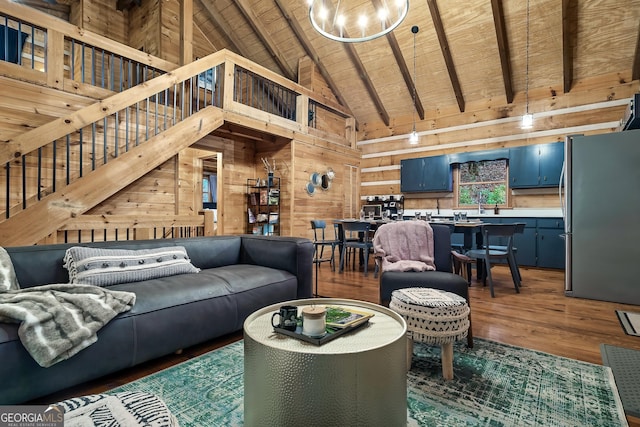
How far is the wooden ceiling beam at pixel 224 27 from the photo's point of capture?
21.8 feet

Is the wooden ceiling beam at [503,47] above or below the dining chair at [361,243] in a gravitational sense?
above

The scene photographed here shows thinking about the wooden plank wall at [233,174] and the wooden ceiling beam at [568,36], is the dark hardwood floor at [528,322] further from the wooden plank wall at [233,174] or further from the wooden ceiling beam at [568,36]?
the wooden ceiling beam at [568,36]

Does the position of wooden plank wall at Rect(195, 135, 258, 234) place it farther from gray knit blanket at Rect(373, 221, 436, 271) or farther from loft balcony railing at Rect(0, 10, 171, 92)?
gray knit blanket at Rect(373, 221, 436, 271)

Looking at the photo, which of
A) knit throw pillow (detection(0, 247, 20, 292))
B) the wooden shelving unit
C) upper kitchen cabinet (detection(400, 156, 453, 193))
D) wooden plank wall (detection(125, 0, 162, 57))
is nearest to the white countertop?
upper kitchen cabinet (detection(400, 156, 453, 193))

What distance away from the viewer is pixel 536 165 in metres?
5.65

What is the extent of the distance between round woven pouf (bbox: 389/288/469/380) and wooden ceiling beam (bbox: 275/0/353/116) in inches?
252

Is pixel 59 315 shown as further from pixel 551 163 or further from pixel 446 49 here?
pixel 551 163

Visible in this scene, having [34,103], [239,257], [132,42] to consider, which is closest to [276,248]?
[239,257]

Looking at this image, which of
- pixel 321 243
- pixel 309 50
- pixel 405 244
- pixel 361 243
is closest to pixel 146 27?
pixel 309 50

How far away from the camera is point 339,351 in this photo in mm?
1136

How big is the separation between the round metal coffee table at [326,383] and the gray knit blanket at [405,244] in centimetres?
166

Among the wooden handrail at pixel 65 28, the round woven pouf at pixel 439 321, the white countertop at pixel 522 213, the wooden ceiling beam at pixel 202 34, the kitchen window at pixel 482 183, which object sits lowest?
the round woven pouf at pixel 439 321

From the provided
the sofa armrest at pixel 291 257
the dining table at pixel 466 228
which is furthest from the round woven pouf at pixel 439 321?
the dining table at pixel 466 228

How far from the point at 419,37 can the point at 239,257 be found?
5.42 m
